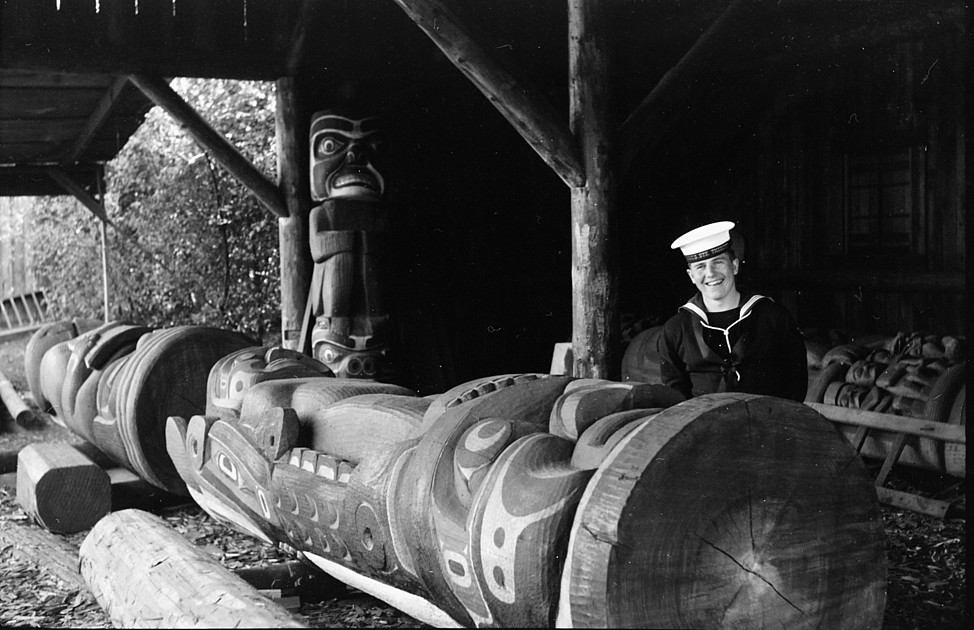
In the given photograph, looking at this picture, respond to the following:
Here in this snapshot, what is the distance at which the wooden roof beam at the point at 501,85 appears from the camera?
157 inches

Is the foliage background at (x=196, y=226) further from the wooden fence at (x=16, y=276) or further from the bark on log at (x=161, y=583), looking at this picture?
the bark on log at (x=161, y=583)

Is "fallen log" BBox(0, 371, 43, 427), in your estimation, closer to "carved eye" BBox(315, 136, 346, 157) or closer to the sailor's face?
"carved eye" BBox(315, 136, 346, 157)

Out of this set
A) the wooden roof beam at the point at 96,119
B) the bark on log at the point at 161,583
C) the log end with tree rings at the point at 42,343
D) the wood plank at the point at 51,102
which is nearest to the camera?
the bark on log at the point at 161,583

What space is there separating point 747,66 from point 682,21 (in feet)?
2.57

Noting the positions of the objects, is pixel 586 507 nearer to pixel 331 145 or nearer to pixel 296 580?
pixel 296 580

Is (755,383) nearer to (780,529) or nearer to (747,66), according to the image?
(780,529)

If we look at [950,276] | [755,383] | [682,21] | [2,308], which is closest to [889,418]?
[950,276]

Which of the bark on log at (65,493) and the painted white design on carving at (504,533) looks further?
the bark on log at (65,493)

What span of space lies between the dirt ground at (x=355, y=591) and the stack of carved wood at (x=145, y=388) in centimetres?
38

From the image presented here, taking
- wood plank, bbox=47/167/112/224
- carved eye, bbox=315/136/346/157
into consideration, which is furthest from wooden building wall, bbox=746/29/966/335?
wood plank, bbox=47/167/112/224

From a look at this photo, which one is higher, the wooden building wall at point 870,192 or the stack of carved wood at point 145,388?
the wooden building wall at point 870,192

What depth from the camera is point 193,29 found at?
600cm

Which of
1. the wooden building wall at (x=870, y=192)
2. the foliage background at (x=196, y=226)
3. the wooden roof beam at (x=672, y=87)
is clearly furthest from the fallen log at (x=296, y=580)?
the foliage background at (x=196, y=226)

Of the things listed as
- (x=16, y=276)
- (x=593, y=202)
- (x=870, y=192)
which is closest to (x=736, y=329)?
(x=593, y=202)
